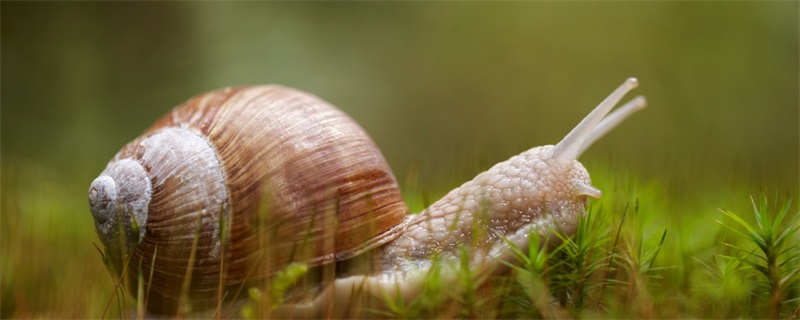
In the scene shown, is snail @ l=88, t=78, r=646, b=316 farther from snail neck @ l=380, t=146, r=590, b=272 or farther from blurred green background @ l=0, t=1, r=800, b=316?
blurred green background @ l=0, t=1, r=800, b=316

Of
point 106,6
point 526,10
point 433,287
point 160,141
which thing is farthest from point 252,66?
point 433,287

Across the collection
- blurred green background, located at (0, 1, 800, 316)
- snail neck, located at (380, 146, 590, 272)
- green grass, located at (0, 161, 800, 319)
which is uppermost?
blurred green background, located at (0, 1, 800, 316)

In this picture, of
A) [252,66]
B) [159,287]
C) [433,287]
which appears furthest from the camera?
[252,66]

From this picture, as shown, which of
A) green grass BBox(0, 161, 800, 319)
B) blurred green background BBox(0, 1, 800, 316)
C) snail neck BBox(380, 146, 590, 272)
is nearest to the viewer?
green grass BBox(0, 161, 800, 319)

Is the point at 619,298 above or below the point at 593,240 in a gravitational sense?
below

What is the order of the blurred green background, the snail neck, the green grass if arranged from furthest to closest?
the blurred green background, the snail neck, the green grass

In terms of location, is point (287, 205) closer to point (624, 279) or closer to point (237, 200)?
point (237, 200)

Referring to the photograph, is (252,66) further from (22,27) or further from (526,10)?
(526,10)

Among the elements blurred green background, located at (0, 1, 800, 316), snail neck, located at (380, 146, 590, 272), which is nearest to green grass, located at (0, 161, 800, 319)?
snail neck, located at (380, 146, 590, 272)
